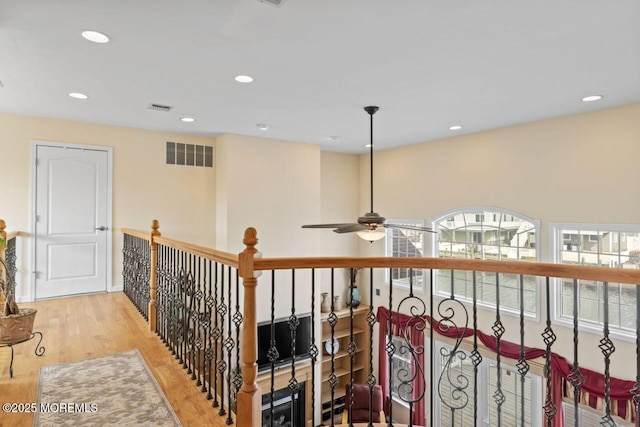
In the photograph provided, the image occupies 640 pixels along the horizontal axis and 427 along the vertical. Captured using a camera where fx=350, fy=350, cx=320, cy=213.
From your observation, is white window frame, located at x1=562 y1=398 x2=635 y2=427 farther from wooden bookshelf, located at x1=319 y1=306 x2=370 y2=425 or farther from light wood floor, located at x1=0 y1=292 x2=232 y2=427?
light wood floor, located at x1=0 y1=292 x2=232 y2=427

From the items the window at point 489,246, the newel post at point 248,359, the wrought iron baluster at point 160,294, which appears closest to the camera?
the newel post at point 248,359

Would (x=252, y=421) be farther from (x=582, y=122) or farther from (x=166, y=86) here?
(x=582, y=122)

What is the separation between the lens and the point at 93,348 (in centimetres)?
319

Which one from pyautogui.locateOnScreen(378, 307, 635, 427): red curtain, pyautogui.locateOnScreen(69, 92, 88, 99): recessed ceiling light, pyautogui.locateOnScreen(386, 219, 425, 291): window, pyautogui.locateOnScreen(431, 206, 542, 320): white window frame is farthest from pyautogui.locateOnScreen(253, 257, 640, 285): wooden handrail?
pyautogui.locateOnScreen(386, 219, 425, 291): window

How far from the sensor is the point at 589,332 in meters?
4.44

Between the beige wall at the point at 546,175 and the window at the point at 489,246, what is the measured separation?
198mm

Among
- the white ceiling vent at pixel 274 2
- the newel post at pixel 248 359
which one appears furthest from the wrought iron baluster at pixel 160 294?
the white ceiling vent at pixel 274 2

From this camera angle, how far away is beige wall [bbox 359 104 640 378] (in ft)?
13.7

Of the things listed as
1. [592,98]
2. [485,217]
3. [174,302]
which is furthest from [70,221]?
[592,98]

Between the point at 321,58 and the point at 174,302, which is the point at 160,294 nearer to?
the point at 174,302

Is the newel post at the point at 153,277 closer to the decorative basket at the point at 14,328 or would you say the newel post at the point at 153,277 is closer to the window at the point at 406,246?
the decorative basket at the point at 14,328

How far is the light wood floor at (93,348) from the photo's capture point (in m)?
2.31

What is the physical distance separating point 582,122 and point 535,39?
258 centimetres

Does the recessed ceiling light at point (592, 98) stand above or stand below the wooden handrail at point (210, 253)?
above
